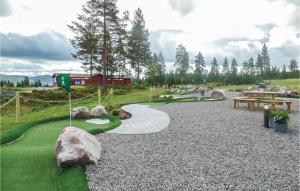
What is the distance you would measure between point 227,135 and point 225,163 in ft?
10.5

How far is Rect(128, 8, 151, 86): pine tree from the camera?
51.7 meters

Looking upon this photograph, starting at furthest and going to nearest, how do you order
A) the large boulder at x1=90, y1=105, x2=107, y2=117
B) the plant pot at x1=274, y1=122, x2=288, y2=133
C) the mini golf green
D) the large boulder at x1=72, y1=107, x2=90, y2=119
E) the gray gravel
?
the large boulder at x1=90, y1=105, x2=107, y2=117, the large boulder at x1=72, y1=107, x2=90, y2=119, the plant pot at x1=274, y1=122, x2=288, y2=133, the gray gravel, the mini golf green

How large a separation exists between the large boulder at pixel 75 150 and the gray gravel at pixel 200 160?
9.7 inches

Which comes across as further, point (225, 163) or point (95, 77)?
point (95, 77)

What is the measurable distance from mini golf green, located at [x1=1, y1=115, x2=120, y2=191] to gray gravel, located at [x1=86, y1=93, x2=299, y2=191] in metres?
0.38

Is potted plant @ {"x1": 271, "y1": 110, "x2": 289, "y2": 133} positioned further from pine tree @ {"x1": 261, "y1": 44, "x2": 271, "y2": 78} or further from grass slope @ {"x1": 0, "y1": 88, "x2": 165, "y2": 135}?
pine tree @ {"x1": 261, "y1": 44, "x2": 271, "y2": 78}

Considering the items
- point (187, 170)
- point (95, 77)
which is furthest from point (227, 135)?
point (95, 77)

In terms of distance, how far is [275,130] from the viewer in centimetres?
1101

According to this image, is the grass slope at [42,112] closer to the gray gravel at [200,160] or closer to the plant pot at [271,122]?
the gray gravel at [200,160]

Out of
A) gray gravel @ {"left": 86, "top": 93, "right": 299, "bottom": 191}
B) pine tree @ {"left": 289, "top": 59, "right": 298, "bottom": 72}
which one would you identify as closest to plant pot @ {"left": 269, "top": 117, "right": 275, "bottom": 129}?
gray gravel @ {"left": 86, "top": 93, "right": 299, "bottom": 191}

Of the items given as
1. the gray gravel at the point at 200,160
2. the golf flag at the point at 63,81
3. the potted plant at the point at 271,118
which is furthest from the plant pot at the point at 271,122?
the golf flag at the point at 63,81

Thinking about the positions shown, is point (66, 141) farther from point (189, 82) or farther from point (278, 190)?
point (189, 82)

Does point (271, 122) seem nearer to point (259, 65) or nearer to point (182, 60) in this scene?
point (182, 60)

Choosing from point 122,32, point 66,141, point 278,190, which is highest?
point 122,32
